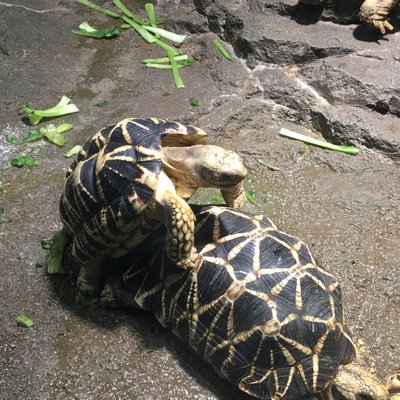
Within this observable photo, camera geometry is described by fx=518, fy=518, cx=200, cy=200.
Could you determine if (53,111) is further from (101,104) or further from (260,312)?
(260,312)

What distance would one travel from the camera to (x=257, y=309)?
2.57 m

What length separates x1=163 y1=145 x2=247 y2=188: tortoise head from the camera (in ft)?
8.95

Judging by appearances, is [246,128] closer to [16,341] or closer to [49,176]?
[49,176]

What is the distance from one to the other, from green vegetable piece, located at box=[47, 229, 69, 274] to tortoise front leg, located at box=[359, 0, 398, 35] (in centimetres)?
370

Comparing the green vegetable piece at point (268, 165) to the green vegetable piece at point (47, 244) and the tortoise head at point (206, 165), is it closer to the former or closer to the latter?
the tortoise head at point (206, 165)

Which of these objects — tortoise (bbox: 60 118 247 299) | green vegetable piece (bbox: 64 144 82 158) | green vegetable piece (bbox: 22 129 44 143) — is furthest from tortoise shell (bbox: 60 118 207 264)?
green vegetable piece (bbox: 22 129 44 143)

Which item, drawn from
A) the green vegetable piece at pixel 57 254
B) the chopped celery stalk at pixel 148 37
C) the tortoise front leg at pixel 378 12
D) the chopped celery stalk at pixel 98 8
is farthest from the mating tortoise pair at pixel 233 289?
the chopped celery stalk at pixel 98 8

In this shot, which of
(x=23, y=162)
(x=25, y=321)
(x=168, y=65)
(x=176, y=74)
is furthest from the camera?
(x=168, y=65)

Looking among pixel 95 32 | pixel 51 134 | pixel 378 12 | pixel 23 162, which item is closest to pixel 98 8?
pixel 95 32

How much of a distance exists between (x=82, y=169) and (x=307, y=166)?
6.82 feet

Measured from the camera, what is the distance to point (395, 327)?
124 inches

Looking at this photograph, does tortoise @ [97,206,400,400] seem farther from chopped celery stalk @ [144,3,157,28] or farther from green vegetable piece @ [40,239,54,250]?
chopped celery stalk @ [144,3,157,28]

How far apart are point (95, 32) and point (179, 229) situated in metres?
3.69

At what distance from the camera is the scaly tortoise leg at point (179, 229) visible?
8.50ft
